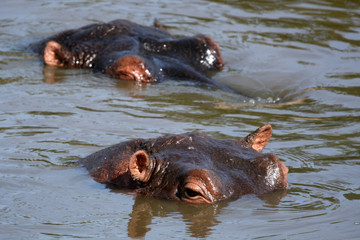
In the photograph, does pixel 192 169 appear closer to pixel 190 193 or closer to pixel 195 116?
pixel 190 193

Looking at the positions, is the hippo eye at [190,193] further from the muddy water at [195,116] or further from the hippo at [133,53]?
the hippo at [133,53]

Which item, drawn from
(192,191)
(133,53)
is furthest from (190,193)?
(133,53)

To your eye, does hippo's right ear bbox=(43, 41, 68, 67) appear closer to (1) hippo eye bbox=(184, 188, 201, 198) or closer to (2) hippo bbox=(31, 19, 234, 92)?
(2) hippo bbox=(31, 19, 234, 92)

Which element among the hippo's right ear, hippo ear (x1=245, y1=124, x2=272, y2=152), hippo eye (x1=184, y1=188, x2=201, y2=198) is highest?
hippo ear (x1=245, y1=124, x2=272, y2=152)

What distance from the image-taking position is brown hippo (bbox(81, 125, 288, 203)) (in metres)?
5.08

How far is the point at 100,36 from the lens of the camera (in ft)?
35.9

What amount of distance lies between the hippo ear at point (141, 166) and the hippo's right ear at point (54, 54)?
18.4ft

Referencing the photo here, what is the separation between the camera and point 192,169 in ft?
16.5

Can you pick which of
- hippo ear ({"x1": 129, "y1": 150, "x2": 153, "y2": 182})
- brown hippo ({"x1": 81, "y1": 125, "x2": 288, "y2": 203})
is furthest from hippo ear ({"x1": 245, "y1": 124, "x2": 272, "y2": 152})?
hippo ear ({"x1": 129, "y1": 150, "x2": 153, "y2": 182})

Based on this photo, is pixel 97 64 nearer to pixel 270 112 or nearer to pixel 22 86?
pixel 22 86

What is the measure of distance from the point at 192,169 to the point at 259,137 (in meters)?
1.19

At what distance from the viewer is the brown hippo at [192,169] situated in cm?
508

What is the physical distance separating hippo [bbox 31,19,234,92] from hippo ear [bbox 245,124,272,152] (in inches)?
151

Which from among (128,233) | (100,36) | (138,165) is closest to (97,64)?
(100,36)
